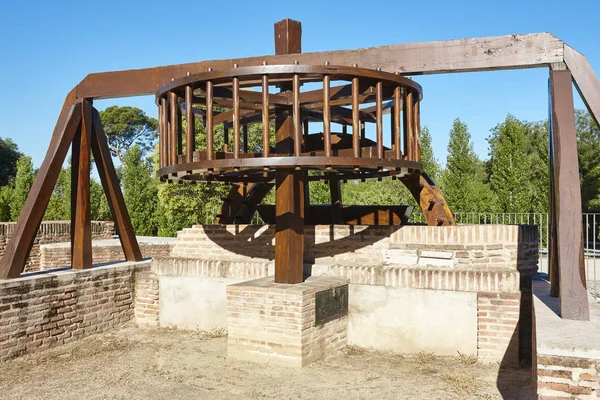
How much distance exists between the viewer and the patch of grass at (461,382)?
5770mm

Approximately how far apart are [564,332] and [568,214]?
58.1 inches

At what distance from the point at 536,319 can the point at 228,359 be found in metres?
3.72

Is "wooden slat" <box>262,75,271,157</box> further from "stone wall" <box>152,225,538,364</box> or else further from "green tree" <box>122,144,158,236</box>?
"green tree" <box>122,144,158,236</box>

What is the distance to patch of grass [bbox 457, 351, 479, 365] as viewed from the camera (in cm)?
679

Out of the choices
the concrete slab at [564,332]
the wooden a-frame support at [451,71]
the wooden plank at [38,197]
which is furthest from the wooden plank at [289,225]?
the wooden plank at [38,197]

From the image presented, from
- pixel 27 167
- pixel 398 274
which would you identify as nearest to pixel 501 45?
pixel 398 274

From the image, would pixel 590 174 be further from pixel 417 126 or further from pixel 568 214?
pixel 568 214

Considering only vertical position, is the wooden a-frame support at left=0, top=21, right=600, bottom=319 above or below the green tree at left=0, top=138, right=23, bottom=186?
below

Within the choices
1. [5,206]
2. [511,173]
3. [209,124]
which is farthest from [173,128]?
[5,206]

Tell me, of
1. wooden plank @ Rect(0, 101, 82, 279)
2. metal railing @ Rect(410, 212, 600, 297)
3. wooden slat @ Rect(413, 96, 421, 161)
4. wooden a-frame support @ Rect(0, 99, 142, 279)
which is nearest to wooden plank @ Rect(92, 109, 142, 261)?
wooden a-frame support @ Rect(0, 99, 142, 279)

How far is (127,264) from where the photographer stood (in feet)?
31.2

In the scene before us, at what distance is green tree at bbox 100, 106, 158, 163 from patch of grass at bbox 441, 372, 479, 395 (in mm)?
59425

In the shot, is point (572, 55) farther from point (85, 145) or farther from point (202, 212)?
point (202, 212)

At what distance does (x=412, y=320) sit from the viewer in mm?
7230
